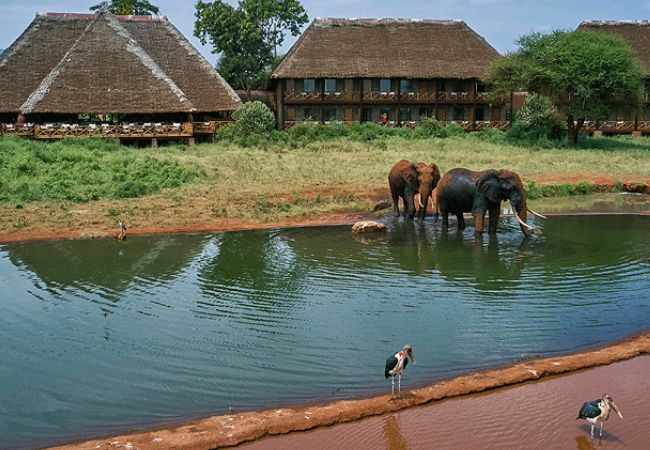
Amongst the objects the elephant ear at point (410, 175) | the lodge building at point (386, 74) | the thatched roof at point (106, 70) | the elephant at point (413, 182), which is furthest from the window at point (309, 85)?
the elephant ear at point (410, 175)

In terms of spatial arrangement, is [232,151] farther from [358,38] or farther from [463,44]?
[463,44]

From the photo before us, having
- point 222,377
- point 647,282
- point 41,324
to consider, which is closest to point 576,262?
point 647,282

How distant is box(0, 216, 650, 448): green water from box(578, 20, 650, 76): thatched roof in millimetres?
34866

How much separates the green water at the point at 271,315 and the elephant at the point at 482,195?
2.02 ft

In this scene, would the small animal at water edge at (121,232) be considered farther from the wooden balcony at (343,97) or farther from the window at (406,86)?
the window at (406,86)

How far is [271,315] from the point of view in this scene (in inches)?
478

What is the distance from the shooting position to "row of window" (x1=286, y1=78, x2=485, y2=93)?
4744 cm

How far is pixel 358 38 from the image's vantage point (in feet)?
155

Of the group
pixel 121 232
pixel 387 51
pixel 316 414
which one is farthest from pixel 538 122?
pixel 316 414

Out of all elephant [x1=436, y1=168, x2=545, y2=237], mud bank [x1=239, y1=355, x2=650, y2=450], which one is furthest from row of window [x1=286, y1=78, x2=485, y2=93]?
mud bank [x1=239, y1=355, x2=650, y2=450]

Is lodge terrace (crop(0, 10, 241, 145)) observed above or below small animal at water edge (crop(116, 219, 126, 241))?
above

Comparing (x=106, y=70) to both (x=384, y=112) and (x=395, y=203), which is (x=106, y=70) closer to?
(x=384, y=112)

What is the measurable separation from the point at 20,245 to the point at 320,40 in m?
32.2

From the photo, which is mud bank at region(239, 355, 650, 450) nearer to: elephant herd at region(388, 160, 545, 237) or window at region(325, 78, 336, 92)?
elephant herd at region(388, 160, 545, 237)
